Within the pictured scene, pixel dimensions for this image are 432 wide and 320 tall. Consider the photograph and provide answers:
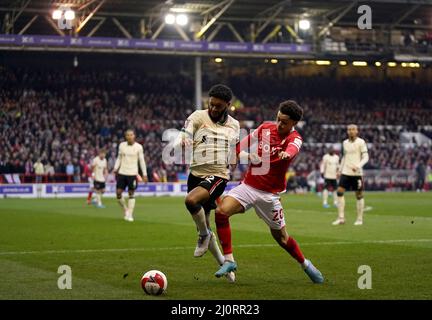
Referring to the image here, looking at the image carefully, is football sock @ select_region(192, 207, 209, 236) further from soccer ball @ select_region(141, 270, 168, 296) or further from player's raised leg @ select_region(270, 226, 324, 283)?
soccer ball @ select_region(141, 270, 168, 296)

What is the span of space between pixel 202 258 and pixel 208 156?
106 inches

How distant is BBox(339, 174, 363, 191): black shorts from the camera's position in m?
22.7

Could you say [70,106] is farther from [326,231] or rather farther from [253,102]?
[326,231]

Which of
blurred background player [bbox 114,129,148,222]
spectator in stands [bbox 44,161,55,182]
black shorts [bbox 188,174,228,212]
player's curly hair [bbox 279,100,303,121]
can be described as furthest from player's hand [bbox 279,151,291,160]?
spectator in stands [bbox 44,161,55,182]

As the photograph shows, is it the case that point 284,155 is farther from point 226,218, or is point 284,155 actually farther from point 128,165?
point 128,165

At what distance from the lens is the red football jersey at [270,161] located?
38.1ft

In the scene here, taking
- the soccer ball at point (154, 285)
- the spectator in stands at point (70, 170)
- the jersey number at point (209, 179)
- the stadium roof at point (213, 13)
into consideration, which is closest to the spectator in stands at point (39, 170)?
the spectator in stands at point (70, 170)

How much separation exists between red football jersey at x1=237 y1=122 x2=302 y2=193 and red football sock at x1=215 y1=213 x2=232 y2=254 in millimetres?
585

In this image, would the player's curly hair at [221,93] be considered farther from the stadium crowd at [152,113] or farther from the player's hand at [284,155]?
the stadium crowd at [152,113]

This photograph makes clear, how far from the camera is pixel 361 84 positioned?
217 ft

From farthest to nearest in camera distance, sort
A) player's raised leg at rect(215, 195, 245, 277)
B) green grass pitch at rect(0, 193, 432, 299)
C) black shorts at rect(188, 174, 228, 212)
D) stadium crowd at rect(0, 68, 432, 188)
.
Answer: stadium crowd at rect(0, 68, 432, 188)
black shorts at rect(188, 174, 228, 212)
player's raised leg at rect(215, 195, 245, 277)
green grass pitch at rect(0, 193, 432, 299)

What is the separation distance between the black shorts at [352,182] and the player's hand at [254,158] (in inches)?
450

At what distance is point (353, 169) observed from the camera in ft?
74.3
